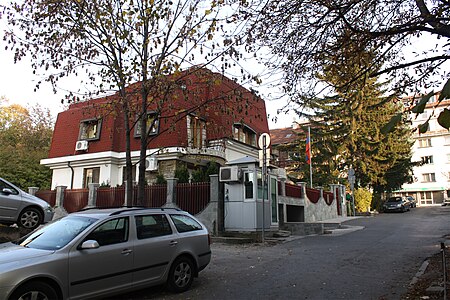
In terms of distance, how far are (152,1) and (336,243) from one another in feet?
33.2

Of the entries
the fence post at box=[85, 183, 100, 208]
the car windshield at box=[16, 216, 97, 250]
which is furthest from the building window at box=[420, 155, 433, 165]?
the car windshield at box=[16, 216, 97, 250]

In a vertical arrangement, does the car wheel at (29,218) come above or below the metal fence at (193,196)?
below

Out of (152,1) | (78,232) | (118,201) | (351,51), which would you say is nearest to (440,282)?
(351,51)

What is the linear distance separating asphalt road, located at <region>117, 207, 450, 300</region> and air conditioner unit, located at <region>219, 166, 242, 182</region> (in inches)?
102

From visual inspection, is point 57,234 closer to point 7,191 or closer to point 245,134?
point 7,191

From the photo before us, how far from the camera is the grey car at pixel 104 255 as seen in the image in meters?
4.86

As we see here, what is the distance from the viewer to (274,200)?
52.3 feet

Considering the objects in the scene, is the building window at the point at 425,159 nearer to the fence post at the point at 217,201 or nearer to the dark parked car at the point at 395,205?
the dark parked car at the point at 395,205

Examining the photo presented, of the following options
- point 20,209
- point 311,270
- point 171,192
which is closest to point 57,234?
point 311,270

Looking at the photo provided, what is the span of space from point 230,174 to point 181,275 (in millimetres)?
7935

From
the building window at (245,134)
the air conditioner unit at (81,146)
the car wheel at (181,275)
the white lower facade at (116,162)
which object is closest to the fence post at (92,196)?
the white lower facade at (116,162)

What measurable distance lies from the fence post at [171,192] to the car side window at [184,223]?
8.71 meters

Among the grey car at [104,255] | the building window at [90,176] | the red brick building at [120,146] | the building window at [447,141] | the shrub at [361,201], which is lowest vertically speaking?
the grey car at [104,255]

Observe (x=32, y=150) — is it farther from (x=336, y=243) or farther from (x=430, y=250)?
(x=430, y=250)
